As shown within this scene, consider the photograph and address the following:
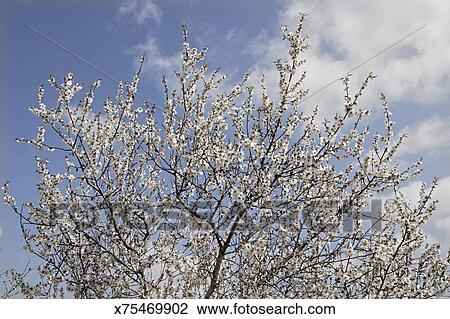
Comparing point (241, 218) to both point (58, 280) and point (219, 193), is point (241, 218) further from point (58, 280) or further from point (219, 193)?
point (58, 280)

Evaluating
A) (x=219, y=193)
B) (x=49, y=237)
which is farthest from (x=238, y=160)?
(x=49, y=237)

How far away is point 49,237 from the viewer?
226 inches

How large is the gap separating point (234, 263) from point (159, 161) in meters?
1.29

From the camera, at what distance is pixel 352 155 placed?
527cm

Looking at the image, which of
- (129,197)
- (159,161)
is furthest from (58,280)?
(159,161)

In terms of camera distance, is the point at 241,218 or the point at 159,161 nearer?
the point at 241,218

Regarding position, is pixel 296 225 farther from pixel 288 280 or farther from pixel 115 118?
pixel 115 118

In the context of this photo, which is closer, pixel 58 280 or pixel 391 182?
pixel 391 182

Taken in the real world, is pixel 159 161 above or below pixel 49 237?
above
